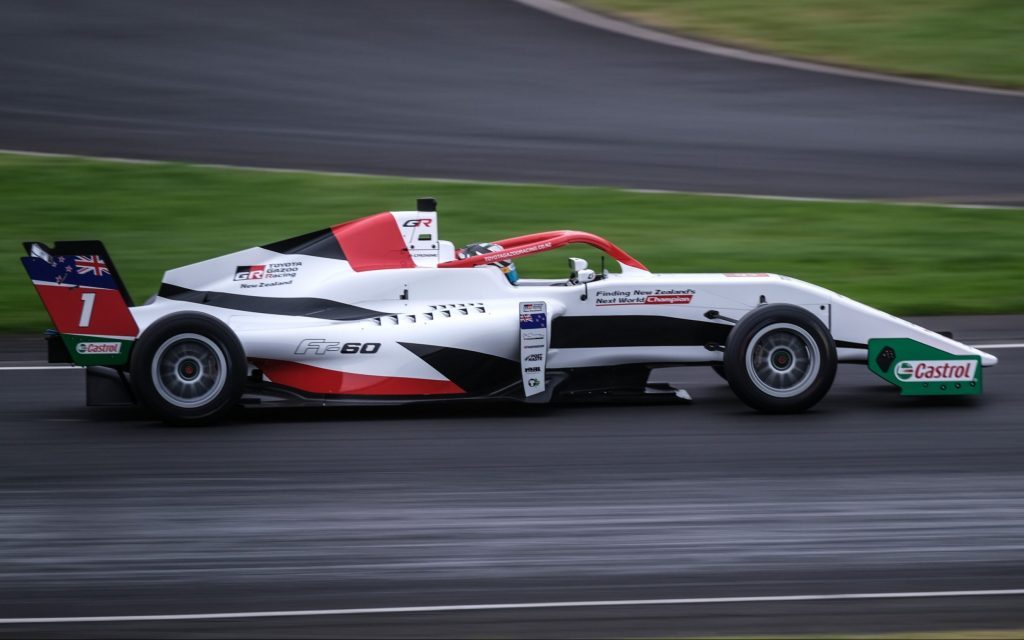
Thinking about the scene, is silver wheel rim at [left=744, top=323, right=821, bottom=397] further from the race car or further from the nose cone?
the nose cone

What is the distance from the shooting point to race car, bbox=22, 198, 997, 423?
714cm

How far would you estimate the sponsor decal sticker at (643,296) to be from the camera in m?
A: 7.37

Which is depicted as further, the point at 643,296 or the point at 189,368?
the point at 643,296

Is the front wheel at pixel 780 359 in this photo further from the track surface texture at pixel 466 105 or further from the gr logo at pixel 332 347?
the track surface texture at pixel 466 105

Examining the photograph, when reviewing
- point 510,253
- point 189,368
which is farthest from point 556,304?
point 189,368

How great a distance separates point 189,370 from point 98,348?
514mm

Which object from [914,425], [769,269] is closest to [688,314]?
[914,425]

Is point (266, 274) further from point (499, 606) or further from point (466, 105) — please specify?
point (466, 105)

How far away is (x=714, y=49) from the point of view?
64.5 feet

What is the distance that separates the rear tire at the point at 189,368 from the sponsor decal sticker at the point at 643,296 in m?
1.97

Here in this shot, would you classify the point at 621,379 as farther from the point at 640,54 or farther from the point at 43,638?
the point at 640,54

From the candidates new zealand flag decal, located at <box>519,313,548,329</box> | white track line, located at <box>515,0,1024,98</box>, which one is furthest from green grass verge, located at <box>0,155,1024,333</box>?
white track line, located at <box>515,0,1024,98</box>

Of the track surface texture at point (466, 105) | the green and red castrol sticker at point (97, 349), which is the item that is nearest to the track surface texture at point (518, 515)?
the green and red castrol sticker at point (97, 349)

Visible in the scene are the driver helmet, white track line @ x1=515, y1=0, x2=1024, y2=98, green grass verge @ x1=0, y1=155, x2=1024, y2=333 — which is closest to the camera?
the driver helmet
